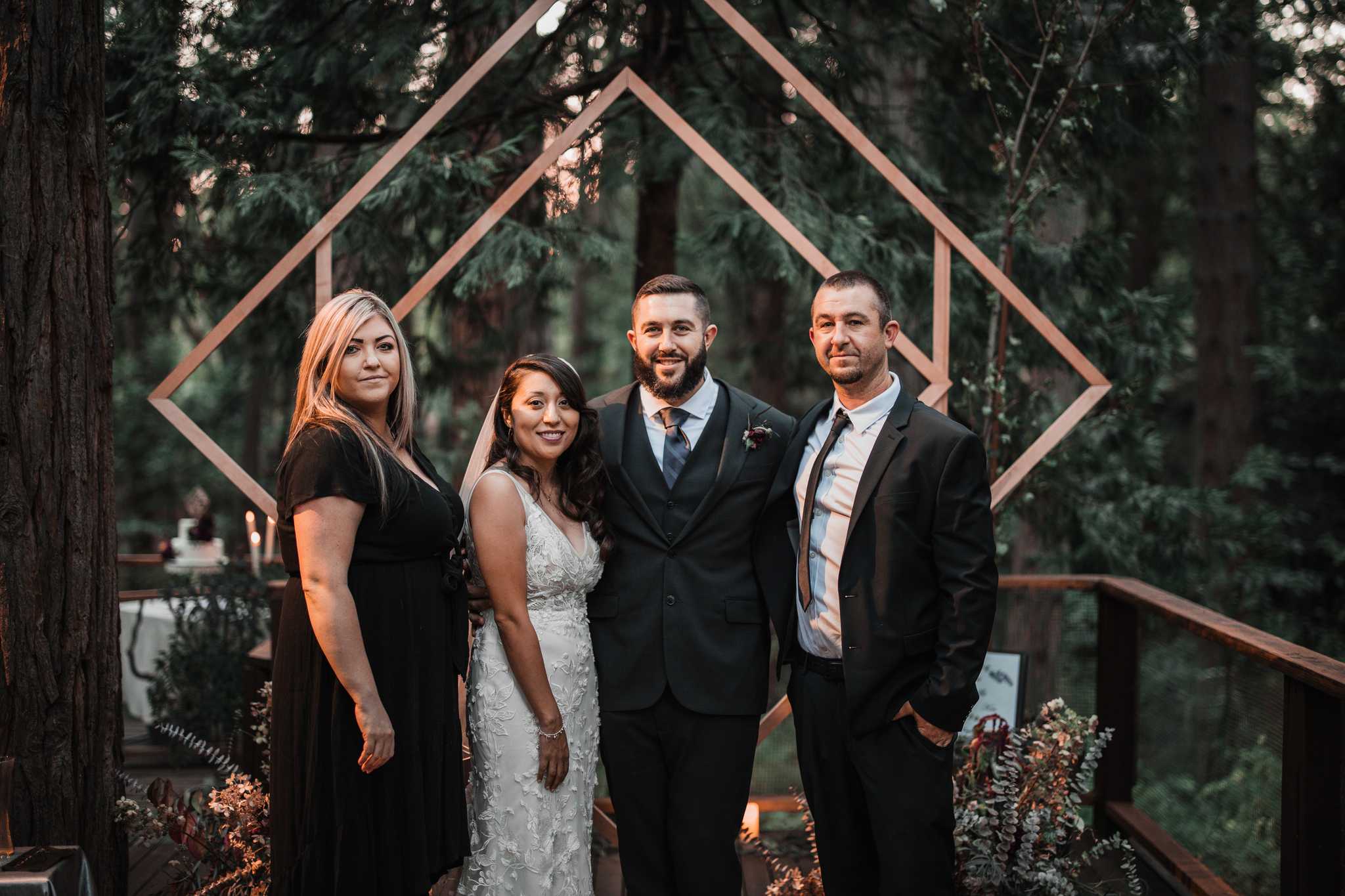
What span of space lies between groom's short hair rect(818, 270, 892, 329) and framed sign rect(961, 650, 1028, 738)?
1.89 m

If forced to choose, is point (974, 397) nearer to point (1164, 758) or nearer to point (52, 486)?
point (52, 486)

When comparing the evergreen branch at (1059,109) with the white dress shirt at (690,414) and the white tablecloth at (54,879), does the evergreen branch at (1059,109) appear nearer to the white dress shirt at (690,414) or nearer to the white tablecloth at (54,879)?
the white dress shirt at (690,414)

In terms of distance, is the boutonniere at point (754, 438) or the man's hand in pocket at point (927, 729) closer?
the man's hand in pocket at point (927, 729)

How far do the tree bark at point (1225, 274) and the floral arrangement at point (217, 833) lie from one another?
8.20 m

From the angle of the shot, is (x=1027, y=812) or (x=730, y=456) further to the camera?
(x=1027, y=812)

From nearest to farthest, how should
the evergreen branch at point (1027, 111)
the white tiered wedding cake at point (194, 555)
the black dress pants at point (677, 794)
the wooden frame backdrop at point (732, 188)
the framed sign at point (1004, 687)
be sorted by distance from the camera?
the black dress pants at point (677, 794)
the wooden frame backdrop at point (732, 188)
the framed sign at point (1004, 687)
the evergreen branch at point (1027, 111)
the white tiered wedding cake at point (194, 555)

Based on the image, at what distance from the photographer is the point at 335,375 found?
2.64m

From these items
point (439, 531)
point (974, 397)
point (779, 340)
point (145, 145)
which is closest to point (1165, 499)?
point (974, 397)

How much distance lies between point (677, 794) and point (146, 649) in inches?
161

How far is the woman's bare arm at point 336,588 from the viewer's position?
2.48 m

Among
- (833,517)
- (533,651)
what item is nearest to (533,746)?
(533,651)

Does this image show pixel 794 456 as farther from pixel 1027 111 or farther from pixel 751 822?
pixel 1027 111

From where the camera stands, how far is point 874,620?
2752 millimetres

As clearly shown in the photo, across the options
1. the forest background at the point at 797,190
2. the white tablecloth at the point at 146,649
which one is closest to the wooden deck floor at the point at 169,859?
the white tablecloth at the point at 146,649
